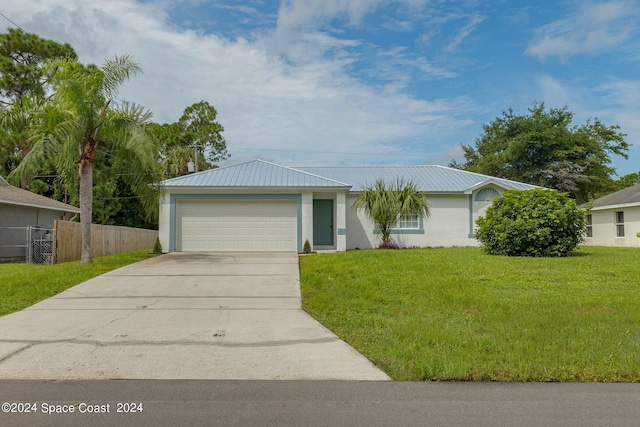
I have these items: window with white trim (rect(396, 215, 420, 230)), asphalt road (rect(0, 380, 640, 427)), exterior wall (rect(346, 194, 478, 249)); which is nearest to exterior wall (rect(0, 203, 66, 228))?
exterior wall (rect(346, 194, 478, 249))

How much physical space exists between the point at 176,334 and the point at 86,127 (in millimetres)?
9503

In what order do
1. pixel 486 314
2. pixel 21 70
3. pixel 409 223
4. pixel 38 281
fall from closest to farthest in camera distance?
pixel 486 314 < pixel 38 281 < pixel 409 223 < pixel 21 70

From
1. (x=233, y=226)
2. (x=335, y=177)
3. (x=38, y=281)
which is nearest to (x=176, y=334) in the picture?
(x=38, y=281)

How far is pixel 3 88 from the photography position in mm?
28109

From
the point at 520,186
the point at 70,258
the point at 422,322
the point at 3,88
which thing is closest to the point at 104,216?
the point at 3,88

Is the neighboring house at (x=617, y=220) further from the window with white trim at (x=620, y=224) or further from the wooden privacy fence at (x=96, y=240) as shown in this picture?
the wooden privacy fence at (x=96, y=240)

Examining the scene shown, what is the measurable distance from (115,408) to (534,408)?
3.92 metres

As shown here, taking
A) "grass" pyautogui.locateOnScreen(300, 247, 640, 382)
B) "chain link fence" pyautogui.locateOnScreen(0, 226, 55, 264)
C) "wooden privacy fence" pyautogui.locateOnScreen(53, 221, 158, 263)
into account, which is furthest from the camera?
"chain link fence" pyautogui.locateOnScreen(0, 226, 55, 264)

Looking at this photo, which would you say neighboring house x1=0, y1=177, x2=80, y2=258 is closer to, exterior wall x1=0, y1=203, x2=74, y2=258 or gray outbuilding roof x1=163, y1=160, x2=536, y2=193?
exterior wall x1=0, y1=203, x2=74, y2=258

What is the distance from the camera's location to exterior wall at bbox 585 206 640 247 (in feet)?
76.8

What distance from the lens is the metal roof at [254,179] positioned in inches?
753

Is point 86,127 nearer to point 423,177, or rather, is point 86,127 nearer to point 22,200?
point 22,200

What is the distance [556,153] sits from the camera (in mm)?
35094

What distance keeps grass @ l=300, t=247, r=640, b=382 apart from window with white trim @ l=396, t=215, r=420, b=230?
6.75 m
